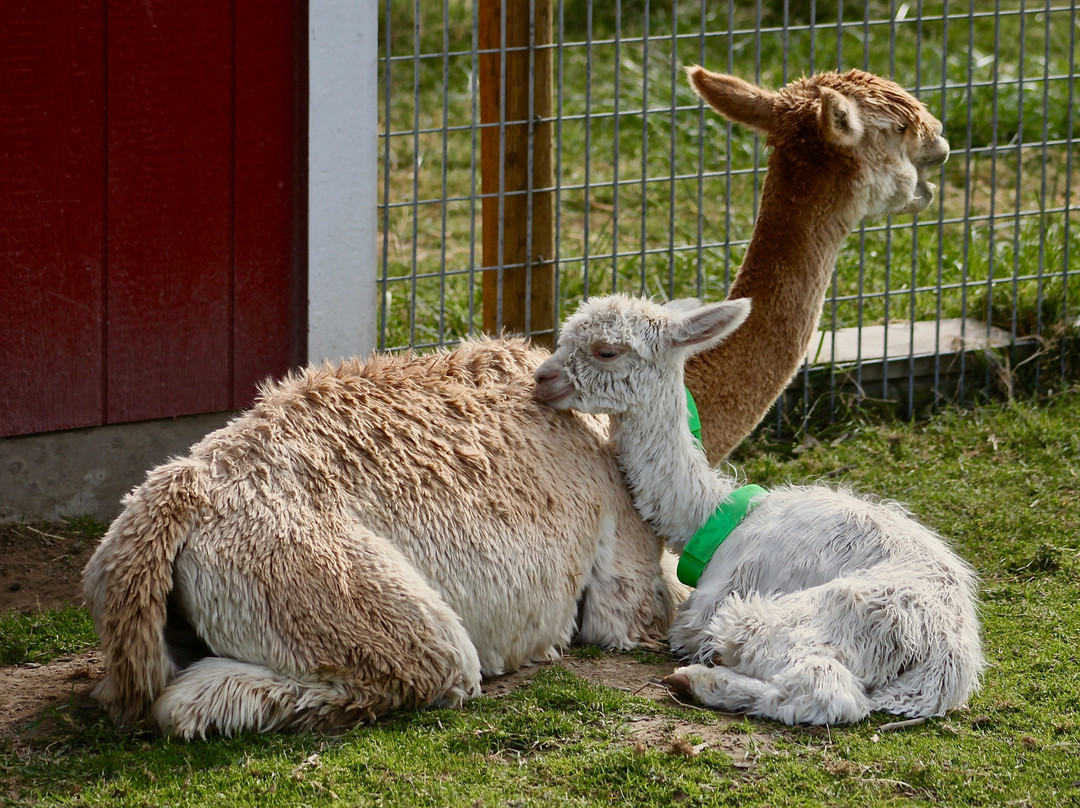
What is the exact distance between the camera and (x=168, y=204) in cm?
486

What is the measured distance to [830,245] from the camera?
4562mm

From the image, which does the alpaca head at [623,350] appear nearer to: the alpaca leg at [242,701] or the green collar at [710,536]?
the green collar at [710,536]

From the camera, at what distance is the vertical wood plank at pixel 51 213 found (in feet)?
15.0

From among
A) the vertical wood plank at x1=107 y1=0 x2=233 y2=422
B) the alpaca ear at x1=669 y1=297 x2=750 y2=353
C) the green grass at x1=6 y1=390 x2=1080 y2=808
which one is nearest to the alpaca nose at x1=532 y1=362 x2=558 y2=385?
the alpaca ear at x1=669 y1=297 x2=750 y2=353

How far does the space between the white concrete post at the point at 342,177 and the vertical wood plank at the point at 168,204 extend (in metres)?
0.30

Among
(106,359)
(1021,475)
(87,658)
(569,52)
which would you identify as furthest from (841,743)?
(569,52)

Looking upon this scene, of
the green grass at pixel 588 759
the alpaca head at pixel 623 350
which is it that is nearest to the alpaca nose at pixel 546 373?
the alpaca head at pixel 623 350

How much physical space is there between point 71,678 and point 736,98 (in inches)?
106

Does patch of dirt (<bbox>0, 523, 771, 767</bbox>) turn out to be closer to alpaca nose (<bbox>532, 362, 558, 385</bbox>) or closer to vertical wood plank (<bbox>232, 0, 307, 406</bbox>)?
alpaca nose (<bbox>532, 362, 558, 385</bbox>)

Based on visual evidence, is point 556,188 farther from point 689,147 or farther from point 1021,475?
point 689,147

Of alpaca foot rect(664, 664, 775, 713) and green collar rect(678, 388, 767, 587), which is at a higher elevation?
green collar rect(678, 388, 767, 587)

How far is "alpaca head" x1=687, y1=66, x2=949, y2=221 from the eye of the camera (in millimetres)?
4453

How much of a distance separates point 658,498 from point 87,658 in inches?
65.5

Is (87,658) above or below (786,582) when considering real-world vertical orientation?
below
